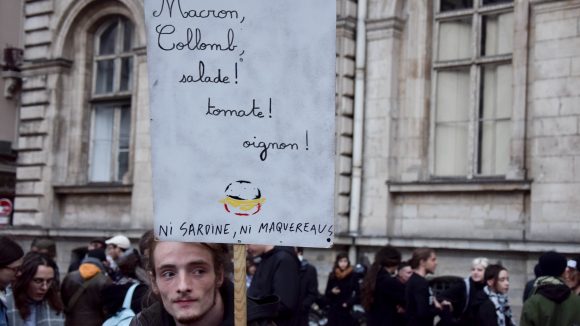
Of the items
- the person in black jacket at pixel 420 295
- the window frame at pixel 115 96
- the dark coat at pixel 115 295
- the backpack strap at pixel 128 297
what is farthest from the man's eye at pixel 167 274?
the window frame at pixel 115 96

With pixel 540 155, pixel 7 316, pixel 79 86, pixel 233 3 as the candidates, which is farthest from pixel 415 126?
pixel 233 3

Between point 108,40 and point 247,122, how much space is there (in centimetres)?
1644

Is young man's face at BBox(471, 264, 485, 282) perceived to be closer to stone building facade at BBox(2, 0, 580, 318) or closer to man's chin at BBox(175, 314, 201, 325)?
stone building facade at BBox(2, 0, 580, 318)

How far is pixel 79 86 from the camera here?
64.6ft

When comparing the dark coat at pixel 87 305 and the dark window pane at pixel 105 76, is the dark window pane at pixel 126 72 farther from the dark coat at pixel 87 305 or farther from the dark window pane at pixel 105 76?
the dark coat at pixel 87 305

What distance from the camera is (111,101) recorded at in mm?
19391

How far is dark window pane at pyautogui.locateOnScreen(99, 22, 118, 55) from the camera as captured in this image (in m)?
19.6

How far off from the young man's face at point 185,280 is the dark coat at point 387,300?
658 centimetres

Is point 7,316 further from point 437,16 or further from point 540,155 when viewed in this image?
point 437,16

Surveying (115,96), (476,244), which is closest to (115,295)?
(476,244)

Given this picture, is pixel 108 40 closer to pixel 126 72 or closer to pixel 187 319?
pixel 126 72

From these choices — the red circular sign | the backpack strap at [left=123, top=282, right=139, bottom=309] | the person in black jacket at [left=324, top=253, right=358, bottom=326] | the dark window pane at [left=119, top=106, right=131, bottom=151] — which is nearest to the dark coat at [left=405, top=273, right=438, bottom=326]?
the person in black jacket at [left=324, top=253, right=358, bottom=326]

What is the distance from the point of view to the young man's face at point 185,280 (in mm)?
3523

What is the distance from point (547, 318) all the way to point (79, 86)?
13.8 metres
